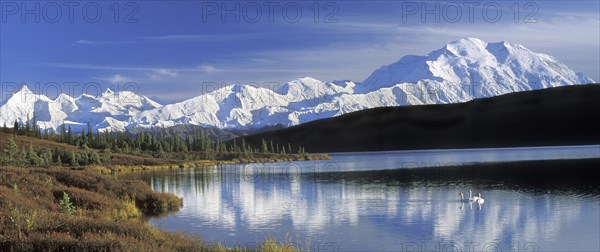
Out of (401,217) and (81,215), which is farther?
(401,217)

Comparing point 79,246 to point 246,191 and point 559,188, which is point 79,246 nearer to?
point 246,191

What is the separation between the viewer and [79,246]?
1745 centimetres

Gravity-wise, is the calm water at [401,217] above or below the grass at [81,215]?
below

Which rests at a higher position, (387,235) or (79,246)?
(79,246)

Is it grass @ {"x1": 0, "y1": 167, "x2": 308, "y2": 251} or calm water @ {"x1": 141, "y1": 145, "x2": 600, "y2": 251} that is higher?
grass @ {"x1": 0, "y1": 167, "x2": 308, "y2": 251}

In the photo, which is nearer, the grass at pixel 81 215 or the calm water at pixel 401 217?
the grass at pixel 81 215

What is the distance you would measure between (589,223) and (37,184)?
34860 mm

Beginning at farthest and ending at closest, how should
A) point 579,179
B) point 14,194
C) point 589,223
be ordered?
point 579,179 → point 589,223 → point 14,194

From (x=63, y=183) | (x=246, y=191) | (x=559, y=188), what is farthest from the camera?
(x=246, y=191)

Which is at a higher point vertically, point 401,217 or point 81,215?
point 81,215

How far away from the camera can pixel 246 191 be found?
211 ft

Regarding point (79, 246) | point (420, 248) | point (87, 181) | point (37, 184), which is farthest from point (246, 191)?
point (79, 246)

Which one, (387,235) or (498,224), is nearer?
(387,235)

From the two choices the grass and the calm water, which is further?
the calm water
